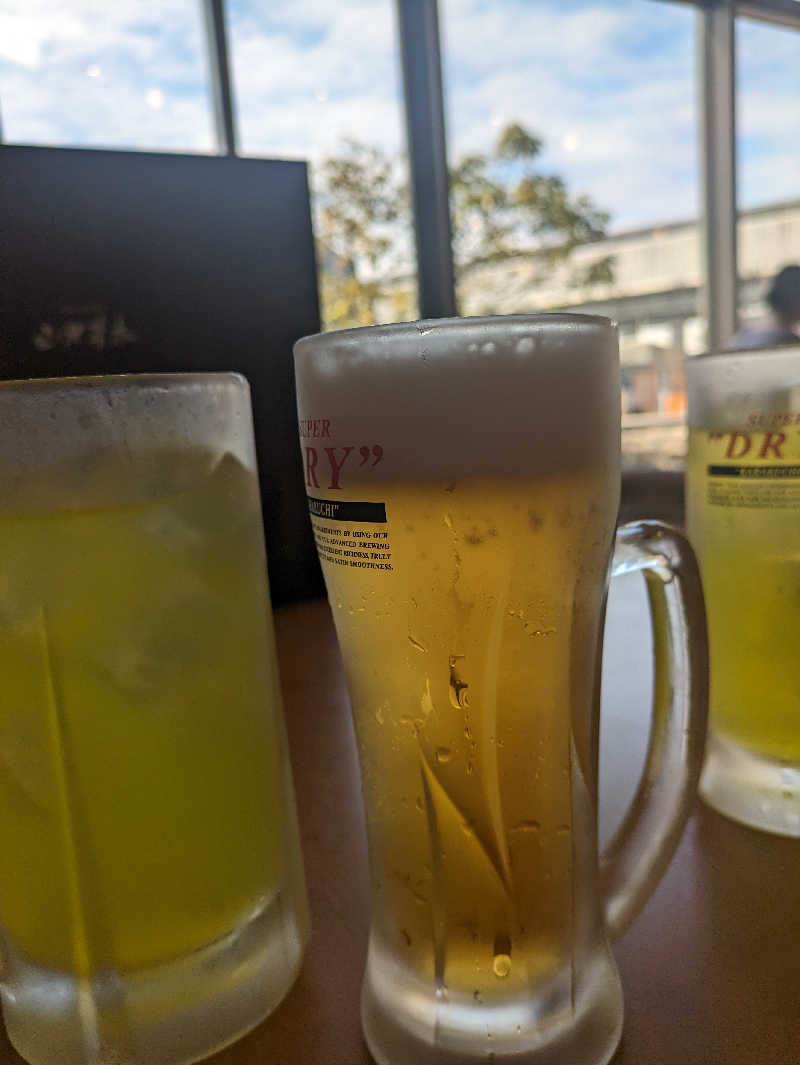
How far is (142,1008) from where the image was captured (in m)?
0.44

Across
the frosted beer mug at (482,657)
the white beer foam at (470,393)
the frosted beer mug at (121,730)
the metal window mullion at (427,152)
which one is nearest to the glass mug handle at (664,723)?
the frosted beer mug at (482,657)

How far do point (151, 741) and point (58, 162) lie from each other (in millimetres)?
772

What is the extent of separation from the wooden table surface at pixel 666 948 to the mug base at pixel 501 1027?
0.01 m

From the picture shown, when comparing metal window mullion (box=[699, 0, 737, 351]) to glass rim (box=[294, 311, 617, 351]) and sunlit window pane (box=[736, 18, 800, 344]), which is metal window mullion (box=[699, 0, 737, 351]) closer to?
sunlit window pane (box=[736, 18, 800, 344])

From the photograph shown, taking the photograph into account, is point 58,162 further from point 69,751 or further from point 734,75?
point 734,75

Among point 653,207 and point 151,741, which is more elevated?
point 653,207

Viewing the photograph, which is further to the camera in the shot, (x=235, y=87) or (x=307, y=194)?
(x=235, y=87)

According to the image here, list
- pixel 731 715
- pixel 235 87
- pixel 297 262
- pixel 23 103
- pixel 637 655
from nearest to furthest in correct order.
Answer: pixel 731 715 < pixel 637 655 < pixel 297 262 < pixel 23 103 < pixel 235 87

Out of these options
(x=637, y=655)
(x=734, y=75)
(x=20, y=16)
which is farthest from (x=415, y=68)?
(x=637, y=655)

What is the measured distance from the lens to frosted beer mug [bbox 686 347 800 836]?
577 mm

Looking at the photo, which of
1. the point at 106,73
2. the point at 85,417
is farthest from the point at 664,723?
the point at 106,73

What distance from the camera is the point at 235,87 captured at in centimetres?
319

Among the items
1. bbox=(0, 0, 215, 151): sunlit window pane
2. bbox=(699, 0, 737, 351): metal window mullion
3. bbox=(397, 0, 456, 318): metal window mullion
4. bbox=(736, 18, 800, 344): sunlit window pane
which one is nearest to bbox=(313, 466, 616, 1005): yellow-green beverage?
bbox=(0, 0, 215, 151): sunlit window pane

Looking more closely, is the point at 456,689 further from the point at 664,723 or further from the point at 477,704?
the point at 664,723
